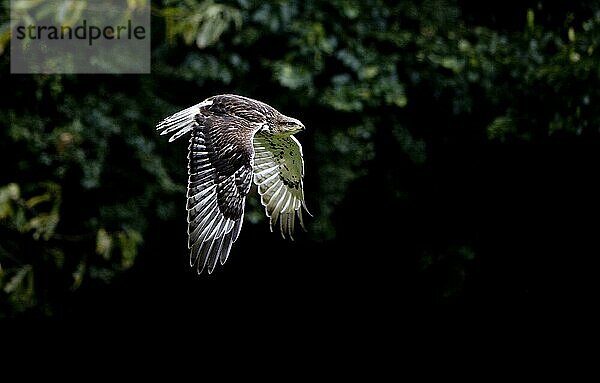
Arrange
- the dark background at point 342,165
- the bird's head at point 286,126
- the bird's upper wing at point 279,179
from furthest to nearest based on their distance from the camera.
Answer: the dark background at point 342,165, the bird's upper wing at point 279,179, the bird's head at point 286,126

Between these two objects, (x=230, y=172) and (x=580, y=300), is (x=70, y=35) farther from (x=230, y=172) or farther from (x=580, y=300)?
(x=230, y=172)

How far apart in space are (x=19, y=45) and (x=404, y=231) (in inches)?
62.8

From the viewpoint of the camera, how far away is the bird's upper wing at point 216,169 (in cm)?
72

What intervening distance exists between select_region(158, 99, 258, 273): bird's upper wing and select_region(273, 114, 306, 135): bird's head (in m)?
0.02

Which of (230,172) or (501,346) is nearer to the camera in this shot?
(230,172)

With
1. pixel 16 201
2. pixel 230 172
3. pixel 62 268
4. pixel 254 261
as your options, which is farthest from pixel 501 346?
pixel 230 172

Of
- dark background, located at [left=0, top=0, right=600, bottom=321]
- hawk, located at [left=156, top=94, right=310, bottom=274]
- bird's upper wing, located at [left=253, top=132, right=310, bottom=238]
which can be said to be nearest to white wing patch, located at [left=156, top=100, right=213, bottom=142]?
hawk, located at [left=156, top=94, right=310, bottom=274]

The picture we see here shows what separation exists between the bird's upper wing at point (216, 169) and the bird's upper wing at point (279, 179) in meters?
0.17

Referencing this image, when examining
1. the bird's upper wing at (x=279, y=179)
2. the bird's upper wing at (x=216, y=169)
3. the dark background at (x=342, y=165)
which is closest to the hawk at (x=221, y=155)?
the bird's upper wing at (x=216, y=169)

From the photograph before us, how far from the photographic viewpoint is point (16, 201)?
112 inches

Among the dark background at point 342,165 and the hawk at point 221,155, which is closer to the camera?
the hawk at point 221,155

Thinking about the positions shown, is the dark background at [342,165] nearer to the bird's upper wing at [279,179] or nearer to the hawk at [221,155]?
the bird's upper wing at [279,179]

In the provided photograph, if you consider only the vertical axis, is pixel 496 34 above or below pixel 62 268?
above

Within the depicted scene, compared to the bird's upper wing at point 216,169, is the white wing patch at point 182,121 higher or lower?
higher
